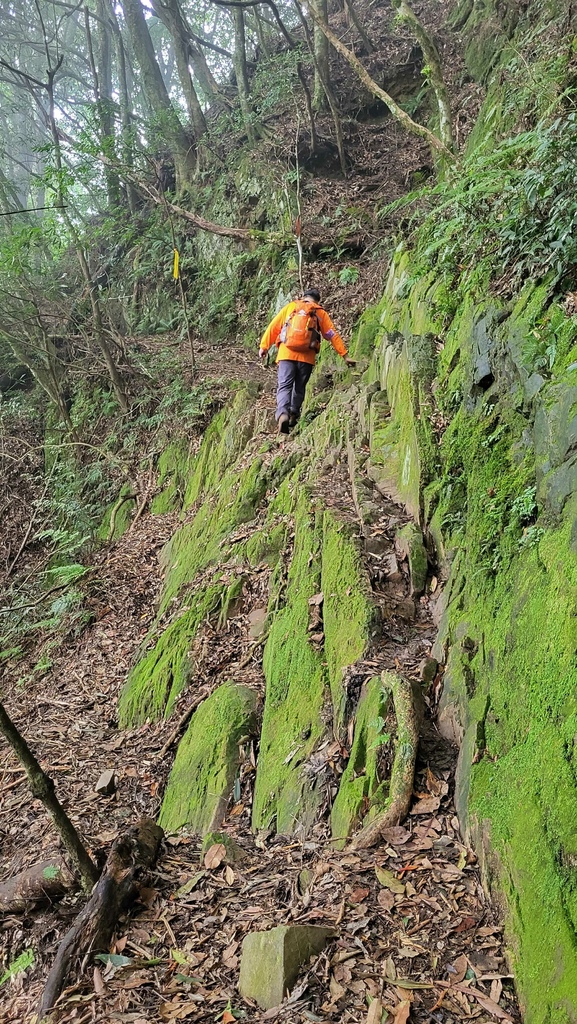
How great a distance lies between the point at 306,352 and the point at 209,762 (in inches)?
232

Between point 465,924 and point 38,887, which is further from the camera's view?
point 38,887

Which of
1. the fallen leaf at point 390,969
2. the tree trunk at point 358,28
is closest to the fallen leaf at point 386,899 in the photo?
the fallen leaf at point 390,969

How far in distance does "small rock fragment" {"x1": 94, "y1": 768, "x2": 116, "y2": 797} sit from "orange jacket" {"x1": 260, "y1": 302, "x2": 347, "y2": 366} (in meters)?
5.90

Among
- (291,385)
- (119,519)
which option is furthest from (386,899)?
(119,519)

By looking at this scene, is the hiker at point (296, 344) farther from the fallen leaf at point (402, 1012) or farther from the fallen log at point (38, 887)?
the fallen leaf at point (402, 1012)

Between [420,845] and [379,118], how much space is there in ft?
52.9

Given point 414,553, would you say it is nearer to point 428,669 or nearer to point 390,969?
point 428,669

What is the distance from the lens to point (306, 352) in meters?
8.96

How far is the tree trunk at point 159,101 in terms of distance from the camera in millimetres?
17922

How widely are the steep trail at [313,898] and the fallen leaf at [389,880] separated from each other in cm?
1

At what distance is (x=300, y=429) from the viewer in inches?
342

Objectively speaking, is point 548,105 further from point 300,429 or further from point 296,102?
point 296,102

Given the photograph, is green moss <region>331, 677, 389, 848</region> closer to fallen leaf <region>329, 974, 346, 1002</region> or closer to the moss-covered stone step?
the moss-covered stone step

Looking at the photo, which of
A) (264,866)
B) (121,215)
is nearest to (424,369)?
(264,866)
